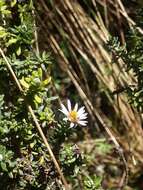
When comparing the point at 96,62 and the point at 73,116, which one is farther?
the point at 96,62

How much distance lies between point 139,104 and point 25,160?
468 mm

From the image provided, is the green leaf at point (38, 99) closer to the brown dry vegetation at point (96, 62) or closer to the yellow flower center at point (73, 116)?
the yellow flower center at point (73, 116)

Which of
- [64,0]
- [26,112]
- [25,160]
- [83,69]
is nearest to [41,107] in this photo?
[26,112]

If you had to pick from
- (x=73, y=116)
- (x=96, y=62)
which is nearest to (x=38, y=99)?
(x=73, y=116)

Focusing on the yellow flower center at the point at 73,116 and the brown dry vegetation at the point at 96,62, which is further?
the brown dry vegetation at the point at 96,62

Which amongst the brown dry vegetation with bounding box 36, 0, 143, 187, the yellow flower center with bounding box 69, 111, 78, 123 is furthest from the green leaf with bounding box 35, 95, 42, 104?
the brown dry vegetation with bounding box 36, 0, 143, 187

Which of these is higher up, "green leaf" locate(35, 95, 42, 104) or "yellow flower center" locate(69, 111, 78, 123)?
"green leaf" locate(35, 95, 42, 104)

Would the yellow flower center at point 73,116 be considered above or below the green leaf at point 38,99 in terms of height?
below

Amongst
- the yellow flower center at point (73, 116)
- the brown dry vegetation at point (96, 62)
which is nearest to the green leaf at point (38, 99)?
the yellow flower center at point (73, 116)

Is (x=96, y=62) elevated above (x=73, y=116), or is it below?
above

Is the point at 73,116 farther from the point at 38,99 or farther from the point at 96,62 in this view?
the point at 96,62

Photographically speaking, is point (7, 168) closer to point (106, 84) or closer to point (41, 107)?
point (41, 107)

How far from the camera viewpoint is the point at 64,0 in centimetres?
238

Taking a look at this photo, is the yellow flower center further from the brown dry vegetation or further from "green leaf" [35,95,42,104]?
the brown dry vegetation
